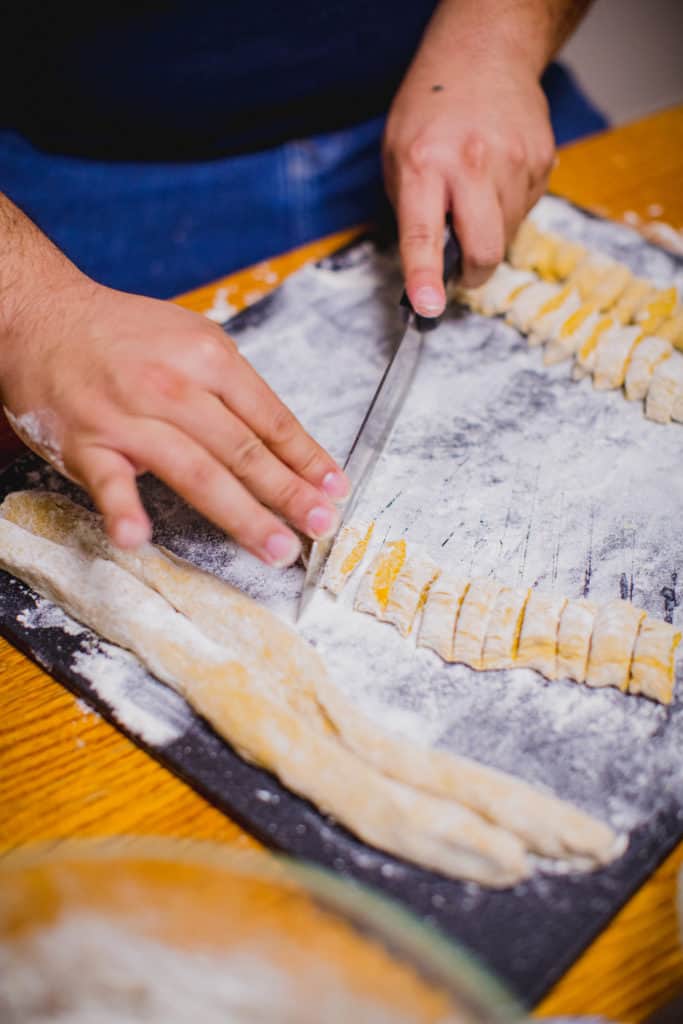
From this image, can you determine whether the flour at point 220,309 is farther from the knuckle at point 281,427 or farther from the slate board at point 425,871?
the slate board at point 425,871

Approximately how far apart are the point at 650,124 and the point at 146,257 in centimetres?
156

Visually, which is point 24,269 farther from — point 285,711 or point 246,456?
point 285,711

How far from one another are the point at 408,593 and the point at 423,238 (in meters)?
0.76

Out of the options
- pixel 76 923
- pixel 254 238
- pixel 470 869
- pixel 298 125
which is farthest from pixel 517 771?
pixel 298 125

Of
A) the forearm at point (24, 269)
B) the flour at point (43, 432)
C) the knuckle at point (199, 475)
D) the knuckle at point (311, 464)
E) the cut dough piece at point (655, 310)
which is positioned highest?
the forearm at point (24, 269)

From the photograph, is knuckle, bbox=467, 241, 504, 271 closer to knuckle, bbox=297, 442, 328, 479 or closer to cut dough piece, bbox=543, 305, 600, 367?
cut dough piece, bbox=543, 305, 600, 367

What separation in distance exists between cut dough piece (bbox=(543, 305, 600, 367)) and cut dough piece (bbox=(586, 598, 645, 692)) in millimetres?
714

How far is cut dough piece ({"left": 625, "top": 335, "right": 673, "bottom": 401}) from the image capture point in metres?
1.72

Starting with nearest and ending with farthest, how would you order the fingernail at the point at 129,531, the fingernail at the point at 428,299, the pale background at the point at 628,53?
the fingernail at the point at 129,531
the fingernail at the point at 428,299
the pale background at the point at 628,53

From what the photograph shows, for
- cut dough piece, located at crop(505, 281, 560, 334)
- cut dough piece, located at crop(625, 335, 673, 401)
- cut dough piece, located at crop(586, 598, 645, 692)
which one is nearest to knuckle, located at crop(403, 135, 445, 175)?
cut dough piece, located at crop(505, 281, 560, 334)

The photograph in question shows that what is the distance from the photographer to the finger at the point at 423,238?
1628 millimetres

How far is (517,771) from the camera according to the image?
118 cm

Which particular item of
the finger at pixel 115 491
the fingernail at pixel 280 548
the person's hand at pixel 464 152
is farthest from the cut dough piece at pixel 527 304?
the finger at pixel 115 491

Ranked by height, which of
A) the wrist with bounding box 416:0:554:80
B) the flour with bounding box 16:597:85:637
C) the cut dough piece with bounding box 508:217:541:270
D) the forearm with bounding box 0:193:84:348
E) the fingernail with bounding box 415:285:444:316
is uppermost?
the wrist with bounding box 416:0:554:80
